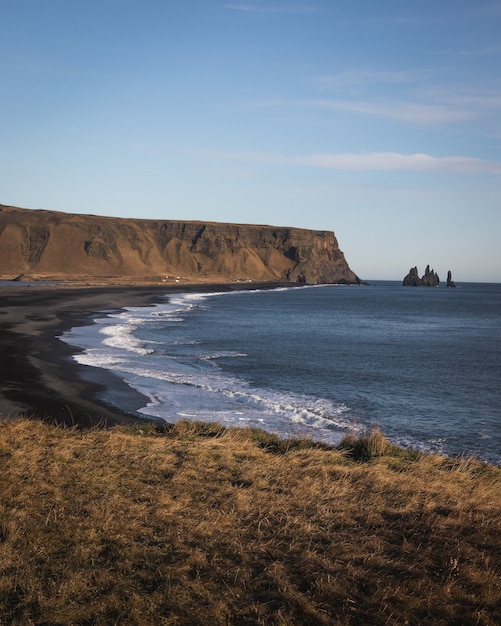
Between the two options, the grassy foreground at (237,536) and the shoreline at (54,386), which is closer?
the grassy foreground at (237,536)

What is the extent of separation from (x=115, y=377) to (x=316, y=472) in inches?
648

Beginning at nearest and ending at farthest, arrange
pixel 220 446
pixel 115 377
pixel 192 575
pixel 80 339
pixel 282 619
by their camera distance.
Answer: pixel 282 619 → pixel 192 575 → pixel 220 446 → pixel 115 377 → pixel 80 339

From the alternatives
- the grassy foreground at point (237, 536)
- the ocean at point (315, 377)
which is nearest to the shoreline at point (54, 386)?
the ocean at point (315, 377)

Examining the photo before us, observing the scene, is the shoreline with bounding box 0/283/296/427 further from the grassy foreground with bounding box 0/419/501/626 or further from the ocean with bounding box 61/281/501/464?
the grassy foreground with bounding box 0/419/501/626

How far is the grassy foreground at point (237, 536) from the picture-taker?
18.2ft

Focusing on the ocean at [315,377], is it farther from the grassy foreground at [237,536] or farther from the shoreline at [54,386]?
the grassy foreground at [237,536]

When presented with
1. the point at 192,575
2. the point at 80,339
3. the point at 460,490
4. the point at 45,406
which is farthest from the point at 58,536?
the point at 80,339

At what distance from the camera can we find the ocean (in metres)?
18.3

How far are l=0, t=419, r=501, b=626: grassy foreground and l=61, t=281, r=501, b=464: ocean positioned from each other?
577 cm

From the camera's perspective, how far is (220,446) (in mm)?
11352

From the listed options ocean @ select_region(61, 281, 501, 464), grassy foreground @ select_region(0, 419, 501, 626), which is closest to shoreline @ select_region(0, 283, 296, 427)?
ocean @ select_region(61, 281, 501, 464)

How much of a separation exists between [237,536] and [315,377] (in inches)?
820

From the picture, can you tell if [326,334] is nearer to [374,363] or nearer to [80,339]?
[374,363]

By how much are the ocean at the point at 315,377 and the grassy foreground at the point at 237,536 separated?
5774 mm
